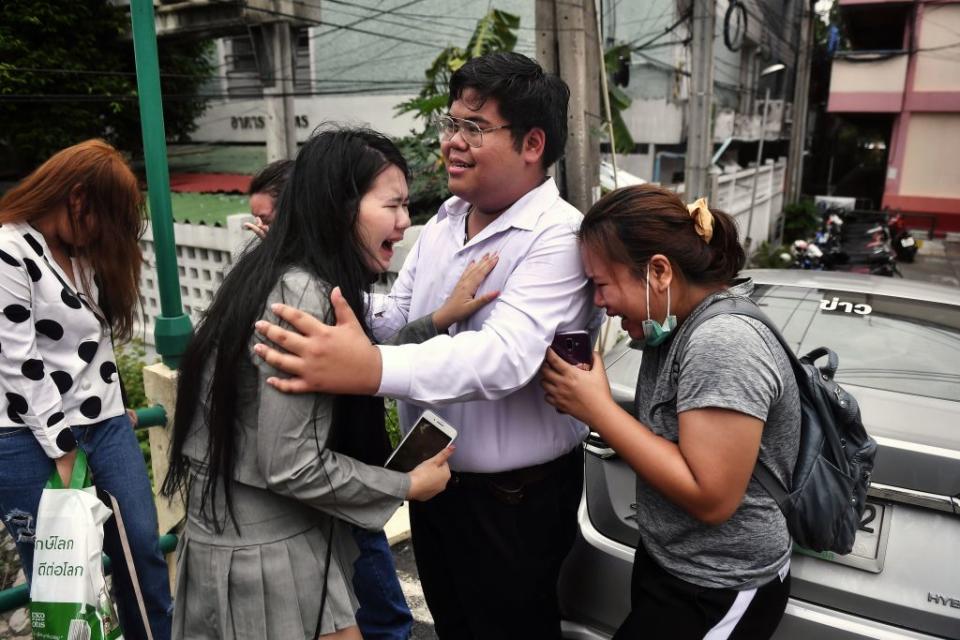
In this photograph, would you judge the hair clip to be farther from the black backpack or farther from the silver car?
the silver car

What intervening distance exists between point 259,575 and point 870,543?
4.93 ft

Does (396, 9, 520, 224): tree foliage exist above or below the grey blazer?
above

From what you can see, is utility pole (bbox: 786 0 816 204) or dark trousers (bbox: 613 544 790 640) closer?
dark trousers (bbox: 613 544 790 640)

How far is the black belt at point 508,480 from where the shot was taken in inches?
72.3

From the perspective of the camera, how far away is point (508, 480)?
1837mm

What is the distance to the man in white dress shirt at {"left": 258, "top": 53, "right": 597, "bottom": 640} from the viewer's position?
159cm

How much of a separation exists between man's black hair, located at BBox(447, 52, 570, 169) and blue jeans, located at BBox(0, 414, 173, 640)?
1.60 m

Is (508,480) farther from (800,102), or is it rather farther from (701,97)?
(800,102)

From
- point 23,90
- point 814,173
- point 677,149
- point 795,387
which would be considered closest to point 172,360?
point 795,387

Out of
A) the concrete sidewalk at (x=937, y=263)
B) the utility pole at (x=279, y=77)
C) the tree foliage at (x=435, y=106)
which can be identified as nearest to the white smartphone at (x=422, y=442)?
the tree foliage at (x=435, y=106)

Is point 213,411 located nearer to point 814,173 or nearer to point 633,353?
point 633,353

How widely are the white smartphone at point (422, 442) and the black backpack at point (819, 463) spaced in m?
0.56

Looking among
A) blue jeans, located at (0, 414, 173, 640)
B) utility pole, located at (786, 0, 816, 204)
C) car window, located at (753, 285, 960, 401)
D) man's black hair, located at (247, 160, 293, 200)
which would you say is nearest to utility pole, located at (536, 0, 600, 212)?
car window, located at (753, 285, 960, 401)

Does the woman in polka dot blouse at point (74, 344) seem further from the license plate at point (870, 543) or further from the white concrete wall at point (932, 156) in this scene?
the white concrete wall at point (932, 156)
